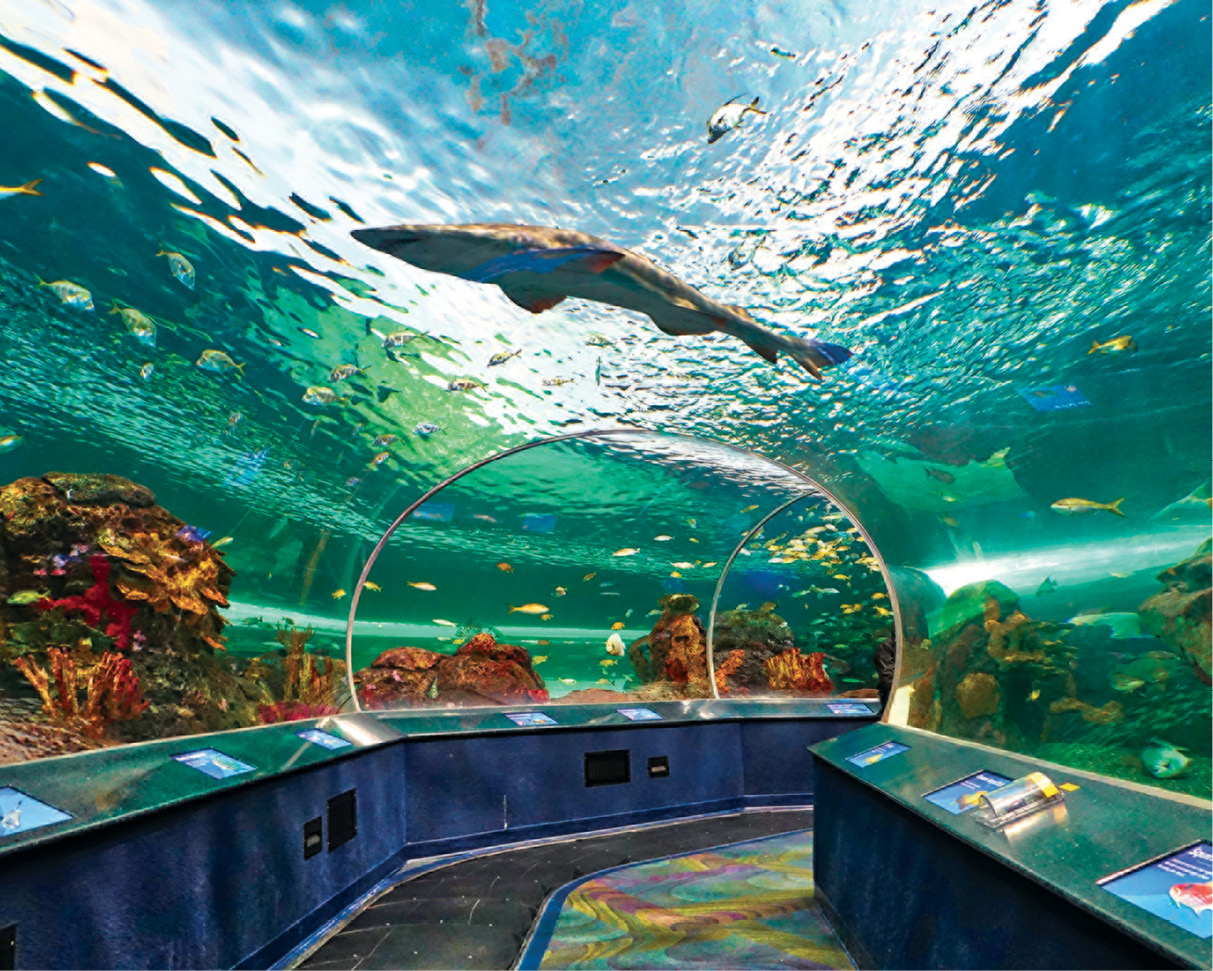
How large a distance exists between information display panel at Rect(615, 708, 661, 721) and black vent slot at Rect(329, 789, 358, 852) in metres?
2.89

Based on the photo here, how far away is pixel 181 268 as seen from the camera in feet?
14.3

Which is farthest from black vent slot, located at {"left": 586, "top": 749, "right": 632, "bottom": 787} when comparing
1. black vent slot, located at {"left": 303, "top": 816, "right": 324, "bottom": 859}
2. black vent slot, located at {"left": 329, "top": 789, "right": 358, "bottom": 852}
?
black vent slot, located at {"left": 303, "top": 816, "right": 324, "bottom": 859}

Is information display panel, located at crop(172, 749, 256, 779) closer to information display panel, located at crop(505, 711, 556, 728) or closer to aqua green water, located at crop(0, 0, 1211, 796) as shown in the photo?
information display panel, located at crop(505, 711, 556, 728)

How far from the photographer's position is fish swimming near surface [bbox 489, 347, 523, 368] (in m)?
5.13

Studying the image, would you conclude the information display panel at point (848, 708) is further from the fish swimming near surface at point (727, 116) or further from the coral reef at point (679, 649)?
the fish swimming near surface at point (727, 116)

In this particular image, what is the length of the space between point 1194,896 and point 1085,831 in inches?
24.2

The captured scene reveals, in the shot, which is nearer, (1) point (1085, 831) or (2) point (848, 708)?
(1) point (1085, 831)

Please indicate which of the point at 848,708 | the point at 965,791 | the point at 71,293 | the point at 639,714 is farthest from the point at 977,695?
the point at 71,293

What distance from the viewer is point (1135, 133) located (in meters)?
2.80

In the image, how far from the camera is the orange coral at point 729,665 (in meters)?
11.7

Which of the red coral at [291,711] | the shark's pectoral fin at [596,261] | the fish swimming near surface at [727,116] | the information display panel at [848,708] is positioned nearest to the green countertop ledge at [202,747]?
the red coral at [291,711]

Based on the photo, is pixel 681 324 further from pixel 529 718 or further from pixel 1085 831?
pixel 529 718

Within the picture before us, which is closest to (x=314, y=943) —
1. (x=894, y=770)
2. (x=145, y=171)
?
(x=894, y=770)

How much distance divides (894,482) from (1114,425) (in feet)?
7.09
